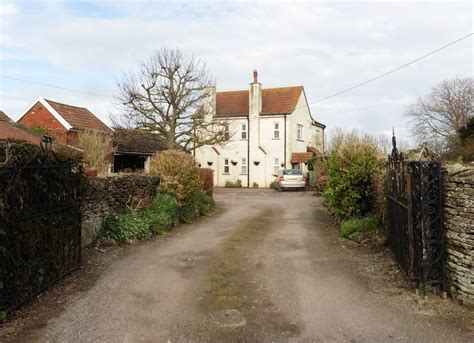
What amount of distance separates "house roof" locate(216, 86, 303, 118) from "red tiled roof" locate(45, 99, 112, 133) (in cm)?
1070

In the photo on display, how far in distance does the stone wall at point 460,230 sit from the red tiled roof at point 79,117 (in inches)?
887

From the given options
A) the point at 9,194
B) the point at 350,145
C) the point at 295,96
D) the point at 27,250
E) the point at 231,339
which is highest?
the point at 295,96

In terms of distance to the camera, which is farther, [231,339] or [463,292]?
[463,292]

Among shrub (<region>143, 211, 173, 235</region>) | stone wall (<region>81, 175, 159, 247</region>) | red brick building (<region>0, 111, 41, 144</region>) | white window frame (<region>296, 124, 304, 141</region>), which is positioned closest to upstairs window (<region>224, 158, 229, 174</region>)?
white window frame (<region>296, 124, 304, 141</region>)

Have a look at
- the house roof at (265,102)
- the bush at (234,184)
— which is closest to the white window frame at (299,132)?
the house roof at (265,102)

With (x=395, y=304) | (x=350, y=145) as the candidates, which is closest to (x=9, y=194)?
(x=395, y=304)

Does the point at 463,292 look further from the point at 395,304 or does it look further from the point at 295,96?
the point at 295,96

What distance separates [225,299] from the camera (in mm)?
5805

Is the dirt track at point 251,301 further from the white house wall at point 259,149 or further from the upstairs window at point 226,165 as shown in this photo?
the upstairs window at point 226,165

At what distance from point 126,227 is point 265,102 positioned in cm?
2602

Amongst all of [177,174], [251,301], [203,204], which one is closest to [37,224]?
[251,301]

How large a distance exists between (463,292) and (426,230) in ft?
3.00

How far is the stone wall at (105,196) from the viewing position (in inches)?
346

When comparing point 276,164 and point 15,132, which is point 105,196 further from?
point 276,164
